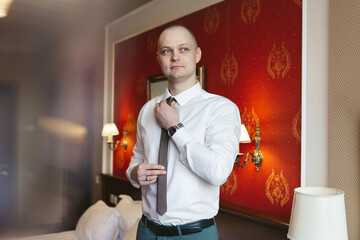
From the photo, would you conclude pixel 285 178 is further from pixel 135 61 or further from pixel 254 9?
pixel 135 61

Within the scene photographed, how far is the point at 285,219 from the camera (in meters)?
2.26

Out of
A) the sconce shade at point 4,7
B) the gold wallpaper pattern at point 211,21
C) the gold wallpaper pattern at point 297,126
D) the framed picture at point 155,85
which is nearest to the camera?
the gold wallpaper pattern at point 297,126

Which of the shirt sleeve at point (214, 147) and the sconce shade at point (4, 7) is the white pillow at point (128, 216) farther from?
the sconce shade at point (4, 7)

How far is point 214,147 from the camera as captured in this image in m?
1.19

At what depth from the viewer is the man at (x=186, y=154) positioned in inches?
46.5

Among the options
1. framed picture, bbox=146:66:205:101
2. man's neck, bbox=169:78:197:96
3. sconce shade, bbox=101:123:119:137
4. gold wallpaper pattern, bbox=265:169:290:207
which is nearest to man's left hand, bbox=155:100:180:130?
man's neck, bbox=169:78:197:96

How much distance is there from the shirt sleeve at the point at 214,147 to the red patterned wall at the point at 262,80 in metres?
1.09

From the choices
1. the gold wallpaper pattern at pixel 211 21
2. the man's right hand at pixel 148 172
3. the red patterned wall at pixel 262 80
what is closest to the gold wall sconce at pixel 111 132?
the red patterned wall at pixel 262 80

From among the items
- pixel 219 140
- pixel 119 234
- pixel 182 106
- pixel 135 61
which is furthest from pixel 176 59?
pixel 135 61

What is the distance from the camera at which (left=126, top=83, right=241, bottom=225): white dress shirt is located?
1166 millimetres

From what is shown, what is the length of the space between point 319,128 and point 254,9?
1.04 meters

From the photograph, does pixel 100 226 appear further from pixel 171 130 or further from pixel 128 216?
pixel 171 130

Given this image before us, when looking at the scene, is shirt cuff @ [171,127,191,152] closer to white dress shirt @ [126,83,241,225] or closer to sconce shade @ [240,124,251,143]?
white dress shirt @ [126,83,241,225]

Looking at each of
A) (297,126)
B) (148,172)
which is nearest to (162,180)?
(148,172)
